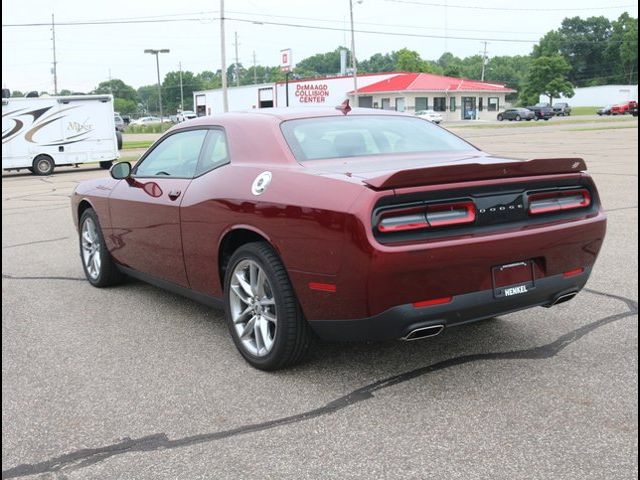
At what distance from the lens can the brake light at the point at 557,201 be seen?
388 cm

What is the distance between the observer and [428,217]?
11.5ft

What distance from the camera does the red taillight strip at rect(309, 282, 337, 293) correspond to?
3.54 m

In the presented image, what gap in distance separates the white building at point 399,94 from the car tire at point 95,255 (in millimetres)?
63068

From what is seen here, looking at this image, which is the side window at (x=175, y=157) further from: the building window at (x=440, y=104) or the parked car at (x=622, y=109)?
the parked car at (x=622, y=109)

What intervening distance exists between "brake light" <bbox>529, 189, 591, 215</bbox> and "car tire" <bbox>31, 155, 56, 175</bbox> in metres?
21.5

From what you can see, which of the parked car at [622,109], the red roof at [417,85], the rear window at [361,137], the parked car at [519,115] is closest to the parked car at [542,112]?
the parked car at [519,115]

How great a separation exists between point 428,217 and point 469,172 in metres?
0.35

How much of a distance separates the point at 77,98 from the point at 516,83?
5443 inches

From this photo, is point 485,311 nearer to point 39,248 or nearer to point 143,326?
point 143,326

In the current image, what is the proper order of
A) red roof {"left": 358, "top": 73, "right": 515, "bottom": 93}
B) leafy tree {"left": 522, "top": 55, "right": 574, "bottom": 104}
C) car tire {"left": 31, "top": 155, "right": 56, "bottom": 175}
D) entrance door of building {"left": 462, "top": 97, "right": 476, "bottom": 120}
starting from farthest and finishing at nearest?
leafy tree {"left": 522, "top": 55, "right": 574, "bottom": 104} → entrance door of building {"left": 462, "top": 97, "right": 476, "bottom": 120} → red roof {"left": 358, "top": 73, "right": 515, "bottom": 93} → car tire {"left": 31, "top": 155, "right": 56, "bottom": 175}

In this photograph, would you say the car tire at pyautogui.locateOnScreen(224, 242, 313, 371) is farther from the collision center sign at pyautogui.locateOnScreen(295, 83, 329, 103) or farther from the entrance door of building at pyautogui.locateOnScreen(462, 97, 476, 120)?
the entrance door of building at pyautogui.locateOnScreen(462, 97, 476, 120)

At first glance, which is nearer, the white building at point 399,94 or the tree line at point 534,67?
the white building at point 399,94

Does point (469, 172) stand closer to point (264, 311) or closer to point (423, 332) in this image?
point (423, 332)

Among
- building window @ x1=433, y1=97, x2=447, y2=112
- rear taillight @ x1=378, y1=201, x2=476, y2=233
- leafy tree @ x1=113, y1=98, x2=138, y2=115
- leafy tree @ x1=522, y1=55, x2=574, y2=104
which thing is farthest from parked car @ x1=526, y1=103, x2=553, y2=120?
leafy tree @ x1=113, y1=98, x2=138, y2=115
